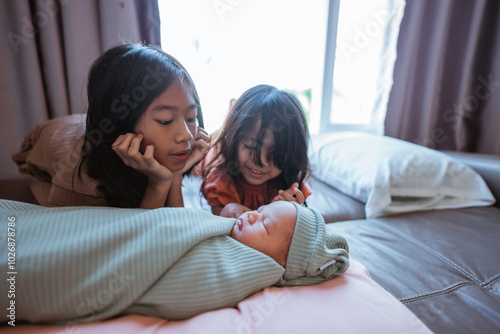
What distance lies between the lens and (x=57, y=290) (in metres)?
0.52

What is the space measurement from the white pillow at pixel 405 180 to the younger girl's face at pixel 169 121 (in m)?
0.88

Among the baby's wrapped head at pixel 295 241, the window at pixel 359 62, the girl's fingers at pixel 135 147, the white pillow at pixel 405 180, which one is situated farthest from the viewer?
the window at pixel 359 62

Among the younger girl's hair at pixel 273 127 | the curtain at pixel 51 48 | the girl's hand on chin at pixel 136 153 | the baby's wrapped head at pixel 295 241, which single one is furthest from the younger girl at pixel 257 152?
the curtain at pixel 51 48

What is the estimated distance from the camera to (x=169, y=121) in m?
0.82

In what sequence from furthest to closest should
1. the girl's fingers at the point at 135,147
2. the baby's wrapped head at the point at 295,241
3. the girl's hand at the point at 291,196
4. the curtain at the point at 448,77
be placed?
the curtain at the point at 448,77 → the girl's hand at the point at 291,196 → the girl's fingers at the point at 135,147 → the baby's wrapped head at the point at 295,241

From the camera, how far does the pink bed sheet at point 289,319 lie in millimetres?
519

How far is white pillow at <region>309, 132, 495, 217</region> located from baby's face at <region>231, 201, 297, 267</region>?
→ 660 millimetres

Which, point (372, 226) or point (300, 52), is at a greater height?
point (300, 52)

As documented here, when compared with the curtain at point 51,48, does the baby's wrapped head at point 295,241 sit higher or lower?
lower

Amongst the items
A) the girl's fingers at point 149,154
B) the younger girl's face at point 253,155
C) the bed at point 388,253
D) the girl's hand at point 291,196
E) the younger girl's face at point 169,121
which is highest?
the younger girl's face at point 169,121

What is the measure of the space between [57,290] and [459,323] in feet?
2.84

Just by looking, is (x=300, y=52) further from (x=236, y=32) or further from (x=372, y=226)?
(x=372, y=226)

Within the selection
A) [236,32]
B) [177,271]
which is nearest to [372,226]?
[177,271]

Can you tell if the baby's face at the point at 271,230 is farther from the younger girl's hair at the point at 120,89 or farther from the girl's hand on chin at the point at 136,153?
the younger girl's hair at the point at 120,89
